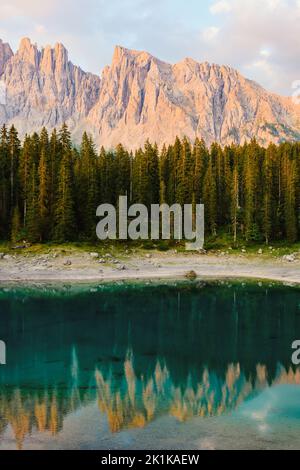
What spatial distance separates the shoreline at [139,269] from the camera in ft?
149

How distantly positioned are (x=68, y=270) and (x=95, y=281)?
4.78 meters

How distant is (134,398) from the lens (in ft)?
52.2

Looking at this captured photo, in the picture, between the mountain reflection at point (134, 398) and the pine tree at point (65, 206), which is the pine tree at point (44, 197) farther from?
the mountain reflection at point (134, 398)

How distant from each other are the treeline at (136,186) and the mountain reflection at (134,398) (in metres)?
40.7

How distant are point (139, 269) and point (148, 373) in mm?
31302

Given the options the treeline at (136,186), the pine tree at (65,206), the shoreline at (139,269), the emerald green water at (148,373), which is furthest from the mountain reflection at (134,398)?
the treeline at (136,186)

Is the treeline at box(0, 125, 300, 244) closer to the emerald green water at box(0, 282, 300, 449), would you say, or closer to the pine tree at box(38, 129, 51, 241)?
the pine tree at box(38, 129, 51, 241)

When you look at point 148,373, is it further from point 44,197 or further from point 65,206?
point 44,197

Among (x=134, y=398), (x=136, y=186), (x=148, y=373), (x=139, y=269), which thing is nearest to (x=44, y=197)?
(x=136, y=186)

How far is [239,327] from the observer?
2775cm

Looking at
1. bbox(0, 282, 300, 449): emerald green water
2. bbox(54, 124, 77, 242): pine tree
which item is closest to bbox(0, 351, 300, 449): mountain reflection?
bbox(0, 282, 300, 449): emerald green water

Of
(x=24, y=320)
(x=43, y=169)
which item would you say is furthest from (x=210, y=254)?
(x=24, y=320)
